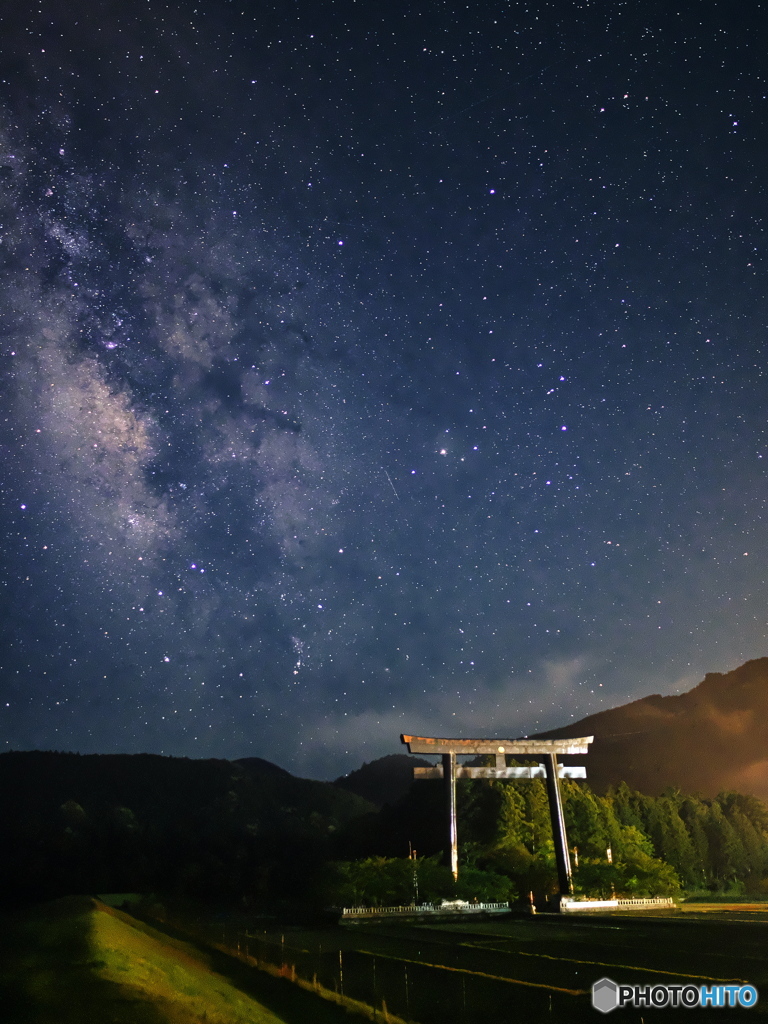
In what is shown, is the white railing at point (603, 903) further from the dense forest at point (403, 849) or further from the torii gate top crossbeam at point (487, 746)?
the torii gate top crossbeam at point (487, 746)

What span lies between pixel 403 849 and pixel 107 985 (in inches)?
2381

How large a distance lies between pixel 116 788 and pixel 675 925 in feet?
462

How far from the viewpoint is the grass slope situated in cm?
1485

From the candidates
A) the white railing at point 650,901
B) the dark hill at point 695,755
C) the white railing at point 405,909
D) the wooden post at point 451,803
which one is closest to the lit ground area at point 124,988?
the white railing at point 405,909

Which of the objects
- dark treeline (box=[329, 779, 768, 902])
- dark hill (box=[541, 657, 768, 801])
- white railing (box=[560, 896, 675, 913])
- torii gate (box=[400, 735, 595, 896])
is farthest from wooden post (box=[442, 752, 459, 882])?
dark hill (box=[541, 657, 768, 801])

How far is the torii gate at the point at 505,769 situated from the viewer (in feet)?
138

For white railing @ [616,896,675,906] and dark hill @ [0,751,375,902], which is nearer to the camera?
white railing @ [616,896,675,906]

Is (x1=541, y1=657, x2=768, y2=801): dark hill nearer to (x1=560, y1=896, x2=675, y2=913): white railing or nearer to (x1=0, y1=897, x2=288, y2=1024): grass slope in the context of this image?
(x1=560, y1=896, x2=675, y2=913): white railing

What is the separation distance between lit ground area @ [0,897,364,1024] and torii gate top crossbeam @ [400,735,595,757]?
18.6m

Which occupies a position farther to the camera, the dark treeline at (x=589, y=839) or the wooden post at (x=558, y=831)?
the dark treeline at (x=589, y=839)

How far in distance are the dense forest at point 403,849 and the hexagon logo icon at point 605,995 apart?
2582 centimetres

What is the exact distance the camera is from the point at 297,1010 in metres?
17.9

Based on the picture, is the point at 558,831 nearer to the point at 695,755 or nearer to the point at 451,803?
the point at 451,803

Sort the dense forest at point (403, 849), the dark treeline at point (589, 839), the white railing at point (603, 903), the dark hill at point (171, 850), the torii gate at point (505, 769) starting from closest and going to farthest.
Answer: the white railing at point (603, 903) → the torii gate at point (505, 769) → the dense forest at point (403, 849) → the dark treeline at point (589, 839) → the dark hill at point (171, 850)
